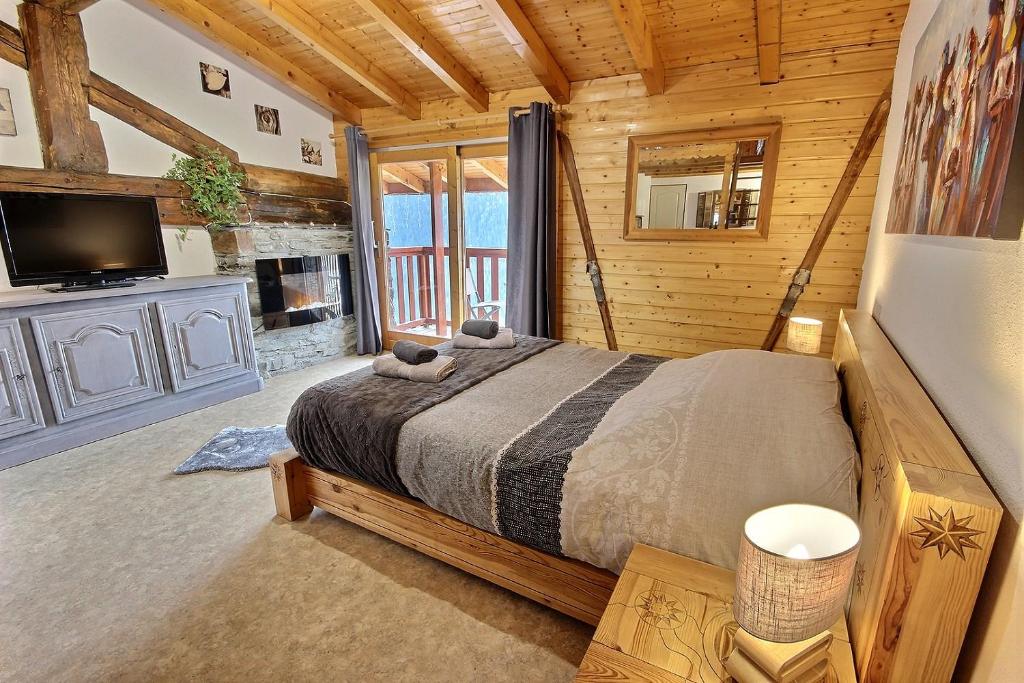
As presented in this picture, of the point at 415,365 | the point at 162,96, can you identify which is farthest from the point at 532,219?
the point at 162,96

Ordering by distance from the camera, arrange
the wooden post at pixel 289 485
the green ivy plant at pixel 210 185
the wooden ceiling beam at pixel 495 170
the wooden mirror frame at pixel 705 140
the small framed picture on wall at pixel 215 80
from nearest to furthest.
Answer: the wooden post at pixel 289 485 → the wooden mirror frame at pixel 705 140 → the green ivy plant at pixel 210 185 → the small framed picture on wall at pixel 215 80 → the wooden ceiling beam at pixel 495 170

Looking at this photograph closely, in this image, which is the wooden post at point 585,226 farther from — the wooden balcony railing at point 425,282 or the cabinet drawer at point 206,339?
the cabinet drawer at point 206,339

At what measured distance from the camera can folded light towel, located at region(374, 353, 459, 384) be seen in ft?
7.07

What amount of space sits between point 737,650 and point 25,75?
4583 millimetres

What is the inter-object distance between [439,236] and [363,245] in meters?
0.80

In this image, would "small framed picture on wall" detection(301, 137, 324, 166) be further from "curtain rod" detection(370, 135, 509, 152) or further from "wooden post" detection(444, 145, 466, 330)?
"wooden post" detection(444, 145, 466, 330)

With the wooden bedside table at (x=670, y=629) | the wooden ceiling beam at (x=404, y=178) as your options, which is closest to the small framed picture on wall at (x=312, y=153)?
the wooden ceiling beam at (x=404, y=178)

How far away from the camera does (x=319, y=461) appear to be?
2.04 metres

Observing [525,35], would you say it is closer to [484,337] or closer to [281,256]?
[484,337]

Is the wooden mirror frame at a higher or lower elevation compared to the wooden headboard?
higher

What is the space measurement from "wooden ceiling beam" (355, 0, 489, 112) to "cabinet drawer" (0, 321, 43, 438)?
2751mm

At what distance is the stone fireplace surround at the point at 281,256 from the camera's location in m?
3.88

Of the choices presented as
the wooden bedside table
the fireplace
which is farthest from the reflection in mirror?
the fireplace

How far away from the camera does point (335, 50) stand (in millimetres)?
3514
